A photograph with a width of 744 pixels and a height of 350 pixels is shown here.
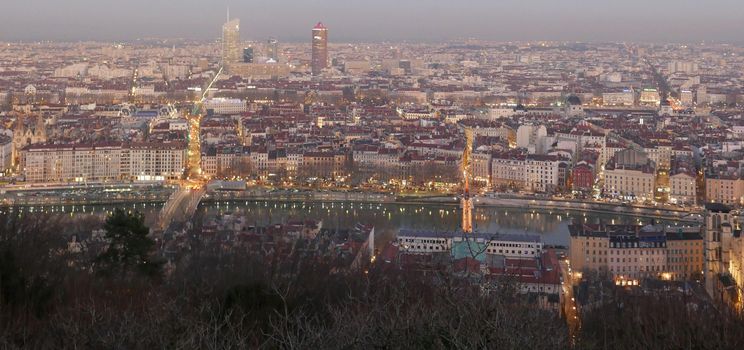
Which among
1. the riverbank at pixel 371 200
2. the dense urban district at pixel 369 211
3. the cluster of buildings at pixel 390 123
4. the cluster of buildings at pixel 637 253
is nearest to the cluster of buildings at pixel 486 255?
the dense urban district at pixel 369 211

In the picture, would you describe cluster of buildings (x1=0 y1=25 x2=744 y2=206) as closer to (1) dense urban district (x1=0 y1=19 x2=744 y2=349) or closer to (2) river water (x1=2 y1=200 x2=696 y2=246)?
(1) dense urban district (x1=0 y1=19 x2=744 y2=349)

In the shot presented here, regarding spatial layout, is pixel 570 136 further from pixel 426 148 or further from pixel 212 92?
pixel 212 92

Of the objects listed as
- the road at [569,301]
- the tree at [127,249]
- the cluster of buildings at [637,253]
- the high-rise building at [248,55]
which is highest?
the high-rise building at [248,55]

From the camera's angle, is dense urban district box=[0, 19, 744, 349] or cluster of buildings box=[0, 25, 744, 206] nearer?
dense urban district box=[0, 19, 744, 349]

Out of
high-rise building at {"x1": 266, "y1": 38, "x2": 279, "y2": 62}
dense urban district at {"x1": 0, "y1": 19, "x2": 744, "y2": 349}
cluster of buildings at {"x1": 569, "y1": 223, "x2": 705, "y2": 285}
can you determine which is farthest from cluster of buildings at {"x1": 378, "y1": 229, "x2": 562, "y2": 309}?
high-rise building at {"x1": 266, "y1": 38, "x2": 279, "y2": 62}

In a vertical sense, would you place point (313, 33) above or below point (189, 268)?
above

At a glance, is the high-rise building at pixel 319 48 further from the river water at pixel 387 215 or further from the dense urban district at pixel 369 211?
the river water at pixel 387 215

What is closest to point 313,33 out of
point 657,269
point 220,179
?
point 220,179
